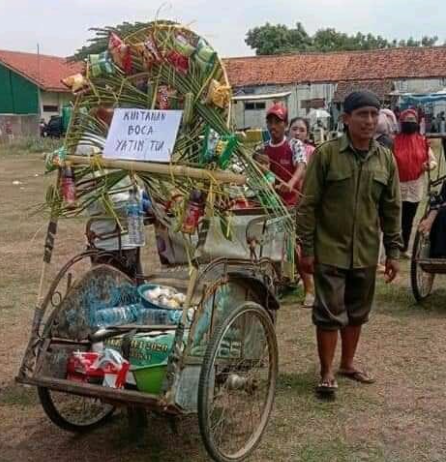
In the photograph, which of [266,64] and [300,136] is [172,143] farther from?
[266,64]

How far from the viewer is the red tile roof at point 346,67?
137 ft

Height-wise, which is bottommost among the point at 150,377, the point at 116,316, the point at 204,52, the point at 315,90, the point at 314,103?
the point at 150,377

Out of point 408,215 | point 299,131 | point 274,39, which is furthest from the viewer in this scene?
point 274,39

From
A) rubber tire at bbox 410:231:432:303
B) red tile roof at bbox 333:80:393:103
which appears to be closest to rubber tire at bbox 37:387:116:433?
rubber tire at bbox 410:231:432:303

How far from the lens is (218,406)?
355cm

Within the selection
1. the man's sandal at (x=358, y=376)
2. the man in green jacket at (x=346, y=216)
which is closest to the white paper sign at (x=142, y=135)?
the man in green jacket at (x=346, y=216)

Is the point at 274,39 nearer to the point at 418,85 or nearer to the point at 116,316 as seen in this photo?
the point at 418,85

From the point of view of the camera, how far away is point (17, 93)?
47031 mm

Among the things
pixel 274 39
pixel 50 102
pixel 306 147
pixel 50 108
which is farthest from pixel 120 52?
pixel 274 39

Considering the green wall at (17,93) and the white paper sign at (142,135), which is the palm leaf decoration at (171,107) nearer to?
the white paper sign at (142,135)

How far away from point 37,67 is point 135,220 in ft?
153

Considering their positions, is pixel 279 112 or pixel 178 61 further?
pixel 279 112

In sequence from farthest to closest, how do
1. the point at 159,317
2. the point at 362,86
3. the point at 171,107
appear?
1. the point at 362,86
2. the point at 159,317
3. the point at 171,107

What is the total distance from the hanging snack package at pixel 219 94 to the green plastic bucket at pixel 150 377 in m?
1.20
